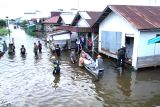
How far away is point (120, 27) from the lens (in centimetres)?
1956

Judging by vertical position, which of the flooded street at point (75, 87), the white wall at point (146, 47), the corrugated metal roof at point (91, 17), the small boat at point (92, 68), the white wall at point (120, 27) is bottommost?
the flooded street at point (75, 87)

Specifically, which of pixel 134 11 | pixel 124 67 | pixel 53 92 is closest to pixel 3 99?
pixel 53 92

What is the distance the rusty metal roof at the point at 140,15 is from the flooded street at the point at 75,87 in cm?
337

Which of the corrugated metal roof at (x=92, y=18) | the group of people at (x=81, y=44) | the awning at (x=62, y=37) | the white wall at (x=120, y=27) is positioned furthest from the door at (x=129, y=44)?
the awning at (x=62, y=37)

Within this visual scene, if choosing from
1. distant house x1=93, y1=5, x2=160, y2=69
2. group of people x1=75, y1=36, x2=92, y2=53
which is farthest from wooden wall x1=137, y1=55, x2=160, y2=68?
group of people x1=75, y1=36, x2=92, y2=53

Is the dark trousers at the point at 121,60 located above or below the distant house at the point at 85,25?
below

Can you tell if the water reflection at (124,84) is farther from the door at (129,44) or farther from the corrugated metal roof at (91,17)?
the corrugated metal roof at (91,17)

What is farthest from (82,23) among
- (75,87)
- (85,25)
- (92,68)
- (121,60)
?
(75,87)

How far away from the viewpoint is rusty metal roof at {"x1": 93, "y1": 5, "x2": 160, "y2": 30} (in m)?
17.2

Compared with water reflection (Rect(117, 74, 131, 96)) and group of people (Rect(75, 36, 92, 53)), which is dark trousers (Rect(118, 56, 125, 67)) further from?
group of people (Rect(75, 36, 92, 53))

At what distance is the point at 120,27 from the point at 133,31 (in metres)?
1.93

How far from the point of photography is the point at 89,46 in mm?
25484

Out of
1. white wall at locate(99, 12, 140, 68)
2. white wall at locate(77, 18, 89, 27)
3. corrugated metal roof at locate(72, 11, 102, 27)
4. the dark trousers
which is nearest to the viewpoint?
white wall at locate(99, 12, 140, 68)

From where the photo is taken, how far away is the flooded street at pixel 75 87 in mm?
11789
